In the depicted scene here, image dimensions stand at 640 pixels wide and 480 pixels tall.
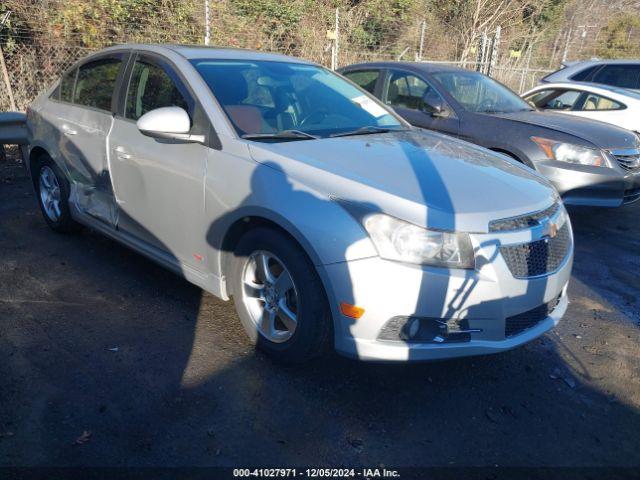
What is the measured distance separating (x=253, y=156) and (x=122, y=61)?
1.80m

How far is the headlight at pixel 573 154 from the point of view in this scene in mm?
5359

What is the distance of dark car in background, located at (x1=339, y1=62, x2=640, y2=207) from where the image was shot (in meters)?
5.34

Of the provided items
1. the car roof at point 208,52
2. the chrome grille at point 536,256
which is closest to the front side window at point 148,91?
the car roof at point 208,52

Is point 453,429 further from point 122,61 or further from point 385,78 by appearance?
point 385,78

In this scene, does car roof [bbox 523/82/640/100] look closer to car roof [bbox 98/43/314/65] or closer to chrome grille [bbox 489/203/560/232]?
car roof [bbox 98/43/314/65]

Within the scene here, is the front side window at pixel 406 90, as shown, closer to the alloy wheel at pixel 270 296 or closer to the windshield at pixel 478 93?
the windshield at pixel 478 93

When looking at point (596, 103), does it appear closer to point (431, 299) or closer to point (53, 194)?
point (431, 299)

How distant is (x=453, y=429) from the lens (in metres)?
2.62

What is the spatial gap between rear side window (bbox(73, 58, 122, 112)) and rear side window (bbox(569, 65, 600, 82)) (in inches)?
321

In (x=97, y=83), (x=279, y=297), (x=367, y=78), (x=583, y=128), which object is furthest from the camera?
(x=367, y=78)

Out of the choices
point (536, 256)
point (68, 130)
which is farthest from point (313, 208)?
point (68, 130)

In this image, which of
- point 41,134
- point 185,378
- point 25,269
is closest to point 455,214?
point 185,378

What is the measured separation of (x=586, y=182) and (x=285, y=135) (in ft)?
11.7

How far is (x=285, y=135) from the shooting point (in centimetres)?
321
